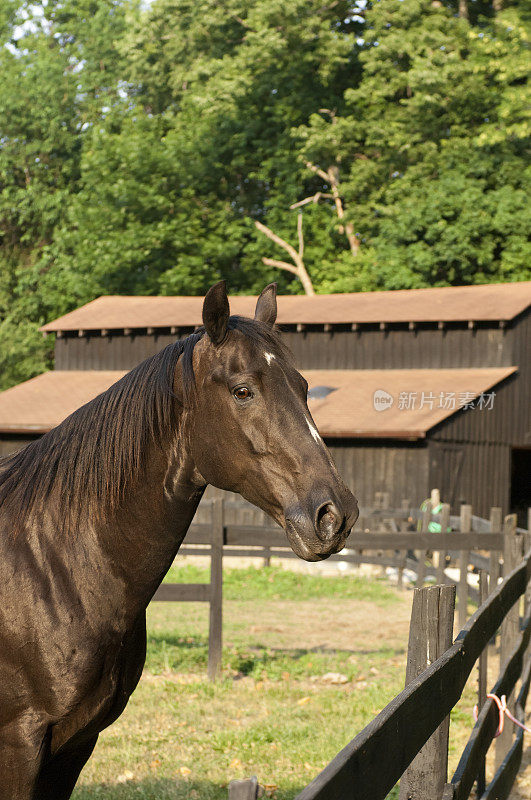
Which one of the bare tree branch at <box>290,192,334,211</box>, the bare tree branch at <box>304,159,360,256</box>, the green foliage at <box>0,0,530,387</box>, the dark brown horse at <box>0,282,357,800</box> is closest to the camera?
the dark brown horse at <box>0,282,357,800</box>

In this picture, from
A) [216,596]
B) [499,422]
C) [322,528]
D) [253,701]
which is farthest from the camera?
[499,422]

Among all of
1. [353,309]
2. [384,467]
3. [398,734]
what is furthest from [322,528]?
[353,309]

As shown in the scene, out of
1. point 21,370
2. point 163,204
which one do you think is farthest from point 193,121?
point 21,370

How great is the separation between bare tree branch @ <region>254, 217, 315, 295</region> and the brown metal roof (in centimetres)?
798

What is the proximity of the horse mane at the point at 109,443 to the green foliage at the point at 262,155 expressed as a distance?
32.0 m

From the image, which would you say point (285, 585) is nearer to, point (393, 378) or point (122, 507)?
point (393, 378)

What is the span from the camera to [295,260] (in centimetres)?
4025

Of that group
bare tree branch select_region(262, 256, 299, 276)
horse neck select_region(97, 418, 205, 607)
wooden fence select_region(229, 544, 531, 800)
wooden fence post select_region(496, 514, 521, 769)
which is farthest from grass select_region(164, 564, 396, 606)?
bare tree branch select_region(262, 256, 299, 276)

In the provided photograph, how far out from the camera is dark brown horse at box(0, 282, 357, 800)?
9.17 ft

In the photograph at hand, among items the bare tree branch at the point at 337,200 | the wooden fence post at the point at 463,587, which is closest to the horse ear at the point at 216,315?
the wooden fence post at the point at 463,587

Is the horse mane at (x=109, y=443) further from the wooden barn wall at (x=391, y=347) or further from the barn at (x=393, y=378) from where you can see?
the wooden barn wall at (x=391, y=347)

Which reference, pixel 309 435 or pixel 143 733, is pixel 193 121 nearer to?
pixel 143 733

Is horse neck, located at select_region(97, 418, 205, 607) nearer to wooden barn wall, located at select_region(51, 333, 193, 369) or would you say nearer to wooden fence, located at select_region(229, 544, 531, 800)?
wooden fence, located at select_region(229, 544, 531, 800)

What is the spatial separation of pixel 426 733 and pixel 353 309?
28.1 meters
